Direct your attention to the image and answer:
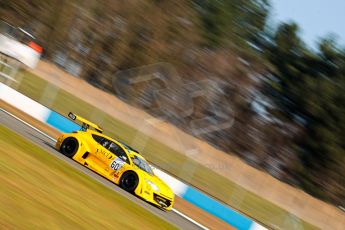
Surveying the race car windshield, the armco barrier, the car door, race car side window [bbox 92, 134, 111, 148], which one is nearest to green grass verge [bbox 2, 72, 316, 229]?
the armco barrier

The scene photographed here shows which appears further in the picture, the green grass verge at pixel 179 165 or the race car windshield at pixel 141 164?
the green grass verge at pixel 179 165

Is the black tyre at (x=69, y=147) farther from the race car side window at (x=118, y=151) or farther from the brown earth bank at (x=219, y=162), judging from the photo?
the brown earth bank at (x=219, y=162)

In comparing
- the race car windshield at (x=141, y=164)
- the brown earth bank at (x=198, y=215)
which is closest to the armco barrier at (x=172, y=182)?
the brown earth bank at (x=198, y=215)

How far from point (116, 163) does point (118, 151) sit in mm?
612

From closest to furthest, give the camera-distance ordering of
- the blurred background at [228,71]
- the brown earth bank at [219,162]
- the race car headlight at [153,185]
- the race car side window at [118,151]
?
the race car headlight at [153,185]
the race car side window at [118,151]
the brown earth bank at [219,162]
the blurred background at [228,71]

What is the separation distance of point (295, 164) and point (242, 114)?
17.2 ft

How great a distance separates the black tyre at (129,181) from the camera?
1678 centimetres

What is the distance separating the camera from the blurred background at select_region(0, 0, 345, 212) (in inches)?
1857

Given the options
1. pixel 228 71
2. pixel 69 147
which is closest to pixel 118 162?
pixel 69 147

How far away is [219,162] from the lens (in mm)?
30953

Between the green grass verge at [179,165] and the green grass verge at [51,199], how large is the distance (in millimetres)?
9543

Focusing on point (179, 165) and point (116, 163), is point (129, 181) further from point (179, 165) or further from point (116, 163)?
point (179, 165)

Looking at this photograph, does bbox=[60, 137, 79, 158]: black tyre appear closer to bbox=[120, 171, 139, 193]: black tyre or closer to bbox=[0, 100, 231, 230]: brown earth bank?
bbox=[120, 171, 139, 193]: black tyre

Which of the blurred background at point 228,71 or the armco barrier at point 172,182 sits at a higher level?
the blurred background at point 228,71
